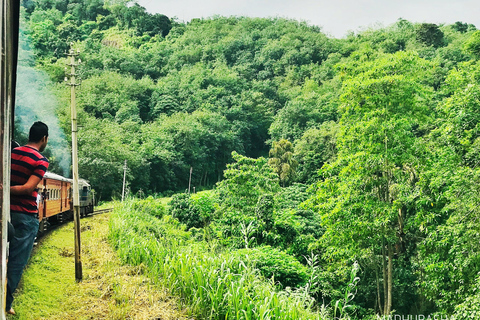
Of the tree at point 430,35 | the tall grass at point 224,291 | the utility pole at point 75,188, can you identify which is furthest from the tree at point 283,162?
the tree at point 430,35

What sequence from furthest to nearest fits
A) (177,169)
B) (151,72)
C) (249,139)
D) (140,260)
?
(151,72) < (249,139) < (177,169) < (140,260)

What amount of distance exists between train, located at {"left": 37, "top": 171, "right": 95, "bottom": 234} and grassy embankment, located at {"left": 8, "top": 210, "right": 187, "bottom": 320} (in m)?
1.59

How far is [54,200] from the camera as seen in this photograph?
10398 mm

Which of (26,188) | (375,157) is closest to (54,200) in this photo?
(26,188)

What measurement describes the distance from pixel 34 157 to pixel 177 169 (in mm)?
36966

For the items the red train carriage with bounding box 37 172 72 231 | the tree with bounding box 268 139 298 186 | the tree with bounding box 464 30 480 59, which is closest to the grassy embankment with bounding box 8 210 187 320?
the red train carriage with bounding box 37 172 72 231

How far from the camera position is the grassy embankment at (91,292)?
12.7 ft

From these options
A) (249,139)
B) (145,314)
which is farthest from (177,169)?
(145,314)

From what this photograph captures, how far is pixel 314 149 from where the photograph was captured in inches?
1309

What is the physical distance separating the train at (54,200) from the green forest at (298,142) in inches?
64.1

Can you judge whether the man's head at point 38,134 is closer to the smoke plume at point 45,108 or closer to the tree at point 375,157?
the tree at point 375,157

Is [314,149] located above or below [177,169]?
above

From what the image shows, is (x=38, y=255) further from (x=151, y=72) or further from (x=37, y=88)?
(x=151, y=72)

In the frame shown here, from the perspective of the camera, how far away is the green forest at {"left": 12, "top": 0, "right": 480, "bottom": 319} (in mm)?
9562
